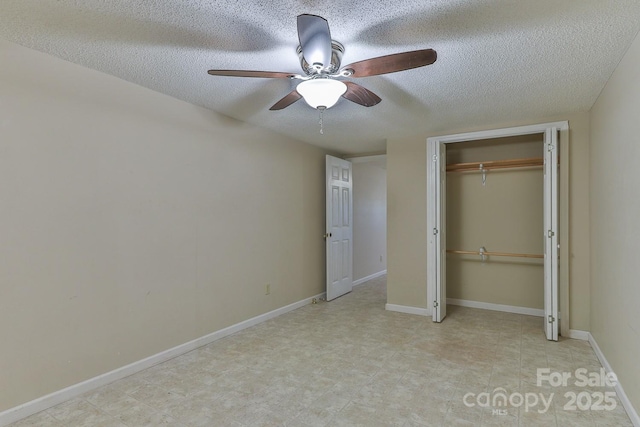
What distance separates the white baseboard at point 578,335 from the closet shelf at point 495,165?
1.84m

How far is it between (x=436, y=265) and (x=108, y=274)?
320 cm

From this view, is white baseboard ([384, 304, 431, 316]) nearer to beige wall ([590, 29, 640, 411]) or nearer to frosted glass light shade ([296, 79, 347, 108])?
beige wall ([590, 29, 640, 411])

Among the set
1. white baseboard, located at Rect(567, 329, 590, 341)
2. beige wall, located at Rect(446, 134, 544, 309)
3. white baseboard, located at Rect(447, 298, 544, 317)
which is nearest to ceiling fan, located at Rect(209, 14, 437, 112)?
beige wall, located at Rect(446, 134, 544, 309)

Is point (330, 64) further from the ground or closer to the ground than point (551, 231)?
further from the ground

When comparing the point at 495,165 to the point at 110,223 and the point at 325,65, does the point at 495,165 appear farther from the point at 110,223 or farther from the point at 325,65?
the point at 110,223

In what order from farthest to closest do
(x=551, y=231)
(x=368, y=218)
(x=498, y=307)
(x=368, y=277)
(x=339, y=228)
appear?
(x=368, y=218), (x=368, y=277), (x=339, y=228), (x=498, y=307), (x=551, y=231)

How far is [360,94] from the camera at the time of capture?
2.29 meters

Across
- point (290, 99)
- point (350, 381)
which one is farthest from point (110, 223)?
point (350, 381)

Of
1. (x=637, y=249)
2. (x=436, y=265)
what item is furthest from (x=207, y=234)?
(x=637, y=249)

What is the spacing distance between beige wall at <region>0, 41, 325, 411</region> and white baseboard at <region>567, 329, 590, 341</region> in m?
3.13

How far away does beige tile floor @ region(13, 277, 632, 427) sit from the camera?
2.05 m

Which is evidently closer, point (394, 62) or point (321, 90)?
point (394, 62)

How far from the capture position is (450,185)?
464 cm

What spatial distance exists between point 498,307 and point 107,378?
4.19 metres
